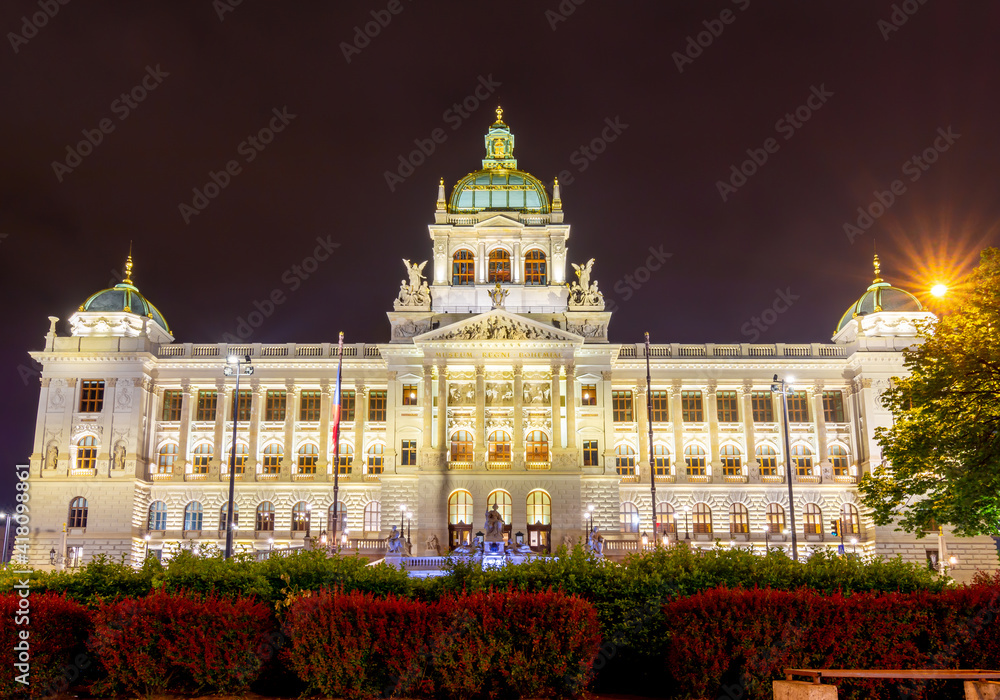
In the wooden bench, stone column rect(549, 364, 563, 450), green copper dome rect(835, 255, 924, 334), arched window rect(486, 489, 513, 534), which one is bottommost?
the wooden bench

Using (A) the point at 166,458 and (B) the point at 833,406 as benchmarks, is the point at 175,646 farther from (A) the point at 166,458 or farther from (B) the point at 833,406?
(B) the point at 833,406

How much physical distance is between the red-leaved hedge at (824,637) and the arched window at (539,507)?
47.9 meters

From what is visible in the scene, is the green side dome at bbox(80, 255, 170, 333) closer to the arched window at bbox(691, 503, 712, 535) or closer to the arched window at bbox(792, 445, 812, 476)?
the arched window at bbox(691, 503, 712, 535)

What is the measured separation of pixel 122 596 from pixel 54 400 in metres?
58.2

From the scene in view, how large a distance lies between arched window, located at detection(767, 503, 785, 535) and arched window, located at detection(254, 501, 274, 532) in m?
38.4

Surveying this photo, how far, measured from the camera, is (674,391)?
71.6 m

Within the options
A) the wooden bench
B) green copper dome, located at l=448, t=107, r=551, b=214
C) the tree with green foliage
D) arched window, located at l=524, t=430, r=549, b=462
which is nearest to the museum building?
arched window, located at l=524, t=430, r=549, b=462

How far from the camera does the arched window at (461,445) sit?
222 ft

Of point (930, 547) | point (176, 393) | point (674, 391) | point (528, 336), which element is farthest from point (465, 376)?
point (930, 547)

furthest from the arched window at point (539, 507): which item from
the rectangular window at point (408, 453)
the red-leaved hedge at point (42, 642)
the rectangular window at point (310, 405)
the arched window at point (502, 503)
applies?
the red-leaved hedge at point (42, 642)

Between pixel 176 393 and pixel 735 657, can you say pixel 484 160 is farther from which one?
pixel 735 657

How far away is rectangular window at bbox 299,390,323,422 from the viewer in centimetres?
7125

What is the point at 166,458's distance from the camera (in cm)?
7075

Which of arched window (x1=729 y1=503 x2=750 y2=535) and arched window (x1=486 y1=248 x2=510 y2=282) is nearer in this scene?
arched window (x1=729 y1=503 x2=750 y2=535)
